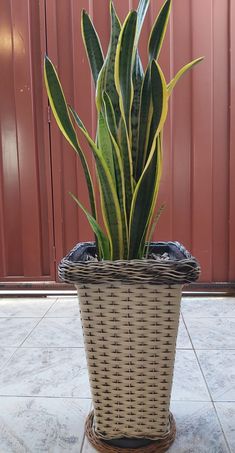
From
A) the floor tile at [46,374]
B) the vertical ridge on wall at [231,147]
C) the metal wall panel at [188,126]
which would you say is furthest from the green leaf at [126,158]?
the vertical ridge on wall at [231,147]

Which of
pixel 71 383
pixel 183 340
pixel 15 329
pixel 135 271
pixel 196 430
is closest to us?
pixel 135 271

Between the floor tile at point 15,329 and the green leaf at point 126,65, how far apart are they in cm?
110

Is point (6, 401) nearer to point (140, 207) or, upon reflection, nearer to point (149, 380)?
point (149, 380)

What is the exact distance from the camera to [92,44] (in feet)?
3.13

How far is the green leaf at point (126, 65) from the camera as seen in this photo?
83cm

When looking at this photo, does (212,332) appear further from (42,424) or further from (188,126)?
(188,126)

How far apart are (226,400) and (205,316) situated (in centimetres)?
76

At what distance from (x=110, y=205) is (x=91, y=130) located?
142 centimetres

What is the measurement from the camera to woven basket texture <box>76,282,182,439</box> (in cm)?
84

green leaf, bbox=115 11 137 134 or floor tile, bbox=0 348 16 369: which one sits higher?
green leaf, bbox=115 11 137 134

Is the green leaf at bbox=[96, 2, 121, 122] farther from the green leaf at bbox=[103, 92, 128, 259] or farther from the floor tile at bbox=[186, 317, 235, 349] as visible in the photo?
the floor tile at bbox=[186, 317, 235, 349]

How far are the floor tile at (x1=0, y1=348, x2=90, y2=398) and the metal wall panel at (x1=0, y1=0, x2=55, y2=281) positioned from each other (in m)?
0.86

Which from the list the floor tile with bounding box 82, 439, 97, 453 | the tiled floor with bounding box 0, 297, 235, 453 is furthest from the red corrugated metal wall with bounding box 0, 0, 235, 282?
the floor tile with bounding box 82, 439, 97, 453

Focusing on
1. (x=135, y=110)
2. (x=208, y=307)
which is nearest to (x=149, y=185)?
(x=135, y=110)
